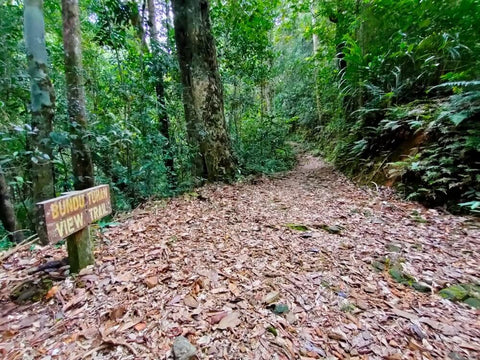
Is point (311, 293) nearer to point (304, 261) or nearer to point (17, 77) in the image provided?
point (304, 261)

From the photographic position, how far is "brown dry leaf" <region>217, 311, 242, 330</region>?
1591 mm

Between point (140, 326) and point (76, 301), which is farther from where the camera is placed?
point (76, 301)

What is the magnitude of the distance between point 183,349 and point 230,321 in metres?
0.35

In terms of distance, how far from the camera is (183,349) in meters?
1.40

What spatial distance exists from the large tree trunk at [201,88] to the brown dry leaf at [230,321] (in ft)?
11.9

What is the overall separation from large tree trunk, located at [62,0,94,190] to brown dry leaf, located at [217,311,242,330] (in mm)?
3483

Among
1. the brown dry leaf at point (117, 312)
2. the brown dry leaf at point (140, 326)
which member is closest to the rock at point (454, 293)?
the brown dry leaf at point (140, 326)

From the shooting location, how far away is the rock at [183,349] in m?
1.37

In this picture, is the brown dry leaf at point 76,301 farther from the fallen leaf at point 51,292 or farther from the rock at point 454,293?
the rock at point 454,293

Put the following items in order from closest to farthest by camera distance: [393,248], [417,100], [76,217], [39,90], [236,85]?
[76,217] → [393,248] → [39,90] → [417,100] → [236,85]

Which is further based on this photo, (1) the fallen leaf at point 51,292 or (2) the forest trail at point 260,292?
(1) the fallen leaf at point 51,292

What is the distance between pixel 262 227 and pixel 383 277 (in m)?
1.39

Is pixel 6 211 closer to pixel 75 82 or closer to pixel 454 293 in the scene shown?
pixel 75 82

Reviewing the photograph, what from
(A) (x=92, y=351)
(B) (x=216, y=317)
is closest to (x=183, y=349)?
(B) (x=216, y=317)
